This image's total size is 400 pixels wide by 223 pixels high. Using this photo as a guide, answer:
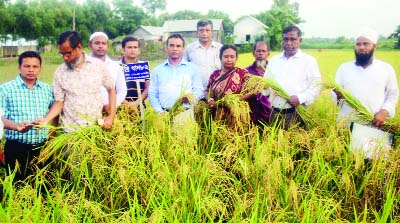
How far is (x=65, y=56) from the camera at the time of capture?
2.99 m

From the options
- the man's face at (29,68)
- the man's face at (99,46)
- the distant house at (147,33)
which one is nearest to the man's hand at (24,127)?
the man's face at (29,68)

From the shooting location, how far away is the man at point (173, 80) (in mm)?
3787

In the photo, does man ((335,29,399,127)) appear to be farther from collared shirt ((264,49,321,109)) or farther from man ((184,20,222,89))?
man ((184,20,222,89))

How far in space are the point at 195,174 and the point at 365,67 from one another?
189 cm

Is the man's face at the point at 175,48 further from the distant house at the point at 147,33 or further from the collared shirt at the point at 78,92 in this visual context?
the distant house at the point at 147,33

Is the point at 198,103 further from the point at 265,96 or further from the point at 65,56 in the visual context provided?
the point at 65,56

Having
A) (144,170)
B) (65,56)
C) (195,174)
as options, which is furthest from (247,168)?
(65,56)

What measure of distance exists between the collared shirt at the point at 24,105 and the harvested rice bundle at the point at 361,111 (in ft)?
7.62

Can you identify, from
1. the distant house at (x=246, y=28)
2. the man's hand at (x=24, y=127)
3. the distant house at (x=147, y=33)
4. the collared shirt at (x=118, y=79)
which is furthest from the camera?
the distant house at (x=246, y=28)

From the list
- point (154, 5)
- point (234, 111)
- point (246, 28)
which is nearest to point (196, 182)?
point (234, 111)

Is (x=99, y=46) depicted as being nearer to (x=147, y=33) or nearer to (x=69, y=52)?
(x=69, y=52)

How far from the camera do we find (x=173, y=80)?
382 cm

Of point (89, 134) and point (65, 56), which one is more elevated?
point (65, 56)

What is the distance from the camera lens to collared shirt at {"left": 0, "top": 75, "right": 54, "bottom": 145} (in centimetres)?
303
